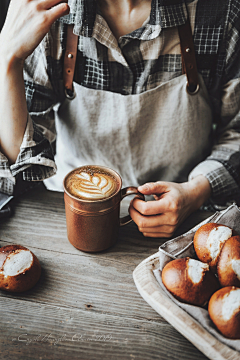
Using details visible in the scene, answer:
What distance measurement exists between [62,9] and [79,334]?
921mm

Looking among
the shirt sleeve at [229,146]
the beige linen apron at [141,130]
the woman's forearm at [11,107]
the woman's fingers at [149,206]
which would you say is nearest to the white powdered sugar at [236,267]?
the woman's fingers at [149,206]

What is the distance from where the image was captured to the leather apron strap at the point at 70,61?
1.13 m

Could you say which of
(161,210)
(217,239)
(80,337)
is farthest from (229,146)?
(80,337)

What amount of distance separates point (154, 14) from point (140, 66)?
0.18 m

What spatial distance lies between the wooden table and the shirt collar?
0.70 m

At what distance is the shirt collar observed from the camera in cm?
104

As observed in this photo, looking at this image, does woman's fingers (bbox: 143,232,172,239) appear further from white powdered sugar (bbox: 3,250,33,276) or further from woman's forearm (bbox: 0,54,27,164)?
woman's forearm (bbox: 0,54,27,164)

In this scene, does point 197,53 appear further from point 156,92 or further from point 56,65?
point 56,65

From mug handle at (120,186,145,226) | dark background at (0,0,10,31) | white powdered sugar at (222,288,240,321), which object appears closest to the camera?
white powdered sugar at (222,288,240,321)

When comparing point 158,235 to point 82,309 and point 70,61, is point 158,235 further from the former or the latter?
point 70,61

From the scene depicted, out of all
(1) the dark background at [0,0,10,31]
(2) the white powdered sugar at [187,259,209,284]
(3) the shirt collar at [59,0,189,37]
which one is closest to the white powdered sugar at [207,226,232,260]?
(2) the white powdered sugar at [187,259,209,284]

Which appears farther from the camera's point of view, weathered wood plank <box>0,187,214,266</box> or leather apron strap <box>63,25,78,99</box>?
leather apron strap <box>63,25,78,99</box>

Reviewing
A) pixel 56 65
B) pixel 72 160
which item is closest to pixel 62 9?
pixel 56 65

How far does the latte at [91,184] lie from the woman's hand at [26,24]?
1.45 ft
